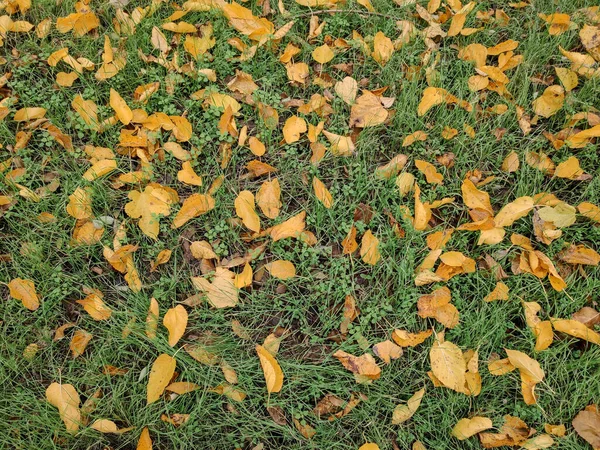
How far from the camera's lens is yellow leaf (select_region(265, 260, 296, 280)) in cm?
196

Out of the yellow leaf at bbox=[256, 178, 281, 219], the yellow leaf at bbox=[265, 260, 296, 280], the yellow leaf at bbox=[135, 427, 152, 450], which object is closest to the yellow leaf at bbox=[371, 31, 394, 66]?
the yellow leaf at bbox=[256, 178, 281, 219]

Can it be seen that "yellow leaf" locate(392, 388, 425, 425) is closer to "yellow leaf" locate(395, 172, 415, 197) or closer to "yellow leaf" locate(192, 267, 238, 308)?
"yellow leaf" locate(192, 267, 238, 308)

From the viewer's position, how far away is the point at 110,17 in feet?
8.57

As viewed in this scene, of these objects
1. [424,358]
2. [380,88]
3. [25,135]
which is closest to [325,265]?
[424,358]

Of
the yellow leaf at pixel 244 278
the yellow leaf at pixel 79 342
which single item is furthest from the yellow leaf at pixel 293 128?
the yellow leaf at pixel 79 342

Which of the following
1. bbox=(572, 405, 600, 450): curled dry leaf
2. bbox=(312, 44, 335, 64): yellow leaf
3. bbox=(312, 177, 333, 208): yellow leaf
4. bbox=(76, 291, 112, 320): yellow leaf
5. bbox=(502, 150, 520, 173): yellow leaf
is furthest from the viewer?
bbox=(312, 44, 335, 64): yellow leaf

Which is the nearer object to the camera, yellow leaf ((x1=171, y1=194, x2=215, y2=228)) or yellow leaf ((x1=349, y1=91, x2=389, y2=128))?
yellow leaf ((x1=171, y1=194, x2=215, y2=228))

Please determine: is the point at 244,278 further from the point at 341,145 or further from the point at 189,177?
the point at 341,145

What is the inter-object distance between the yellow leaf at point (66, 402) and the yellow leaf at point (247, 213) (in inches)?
33.2

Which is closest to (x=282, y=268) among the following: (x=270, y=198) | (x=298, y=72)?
(x=270, y=198)

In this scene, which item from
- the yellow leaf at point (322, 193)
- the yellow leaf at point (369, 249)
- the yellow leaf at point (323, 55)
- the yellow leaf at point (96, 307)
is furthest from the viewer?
the yellow leaf at point (323, 55)

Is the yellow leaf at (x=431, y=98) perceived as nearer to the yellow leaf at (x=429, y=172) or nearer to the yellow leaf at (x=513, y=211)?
the yellow leaf at (x=429, y=172)

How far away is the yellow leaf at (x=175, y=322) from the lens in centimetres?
182

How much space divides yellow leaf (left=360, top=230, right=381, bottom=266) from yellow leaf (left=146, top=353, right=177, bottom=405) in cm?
80
